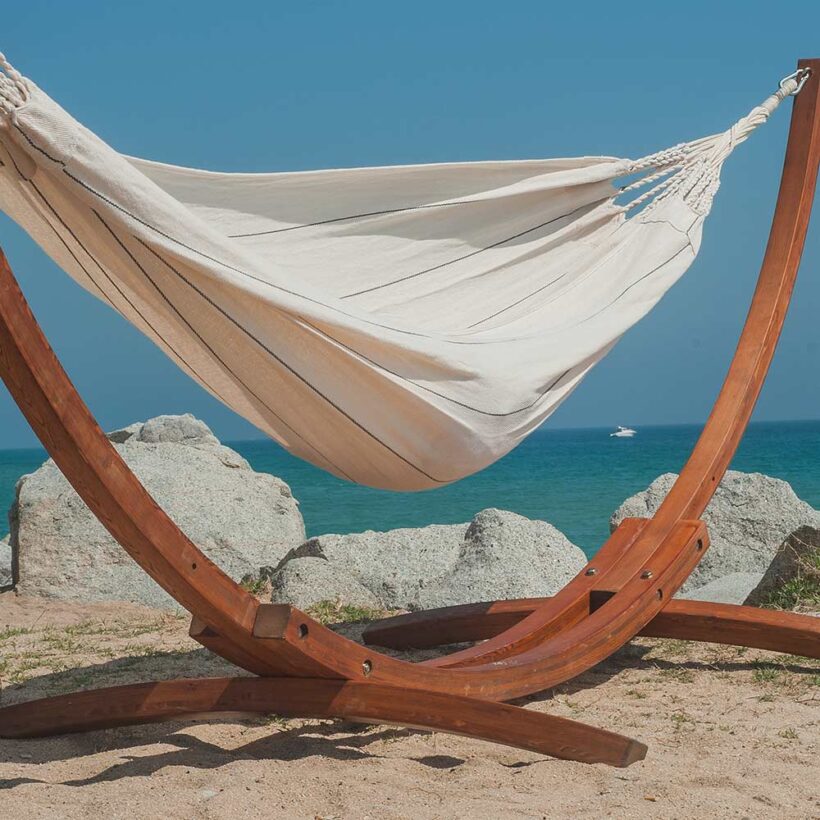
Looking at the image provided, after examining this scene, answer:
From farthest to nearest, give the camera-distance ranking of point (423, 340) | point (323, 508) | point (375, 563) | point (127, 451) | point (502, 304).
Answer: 1. point (323, 508)
2. point (127, 451)
3. point (375, 563)
4. point (502, 304)
5. point (423, 340)

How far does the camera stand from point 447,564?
5.28m

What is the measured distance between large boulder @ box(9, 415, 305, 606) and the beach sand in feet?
5.08

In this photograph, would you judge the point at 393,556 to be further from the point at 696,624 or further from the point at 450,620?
the point at 696,624

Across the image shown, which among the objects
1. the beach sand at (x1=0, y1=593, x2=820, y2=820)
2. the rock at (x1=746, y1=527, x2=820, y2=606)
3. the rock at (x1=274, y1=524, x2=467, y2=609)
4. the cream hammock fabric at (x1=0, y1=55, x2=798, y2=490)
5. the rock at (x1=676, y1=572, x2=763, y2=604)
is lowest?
the beach sand at (x1=0, y1=593, x2=820, y2=820)

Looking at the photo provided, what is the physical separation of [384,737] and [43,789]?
82 centimetres

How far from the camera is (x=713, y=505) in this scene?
220 inches

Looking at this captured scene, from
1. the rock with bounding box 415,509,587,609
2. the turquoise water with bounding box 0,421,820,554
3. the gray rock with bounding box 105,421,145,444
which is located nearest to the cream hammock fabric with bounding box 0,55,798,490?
the rock with bounding box 415,509,587,609

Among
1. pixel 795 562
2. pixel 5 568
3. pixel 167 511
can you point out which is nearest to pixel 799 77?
pixel 795 562

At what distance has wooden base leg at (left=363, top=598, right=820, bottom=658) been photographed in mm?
3396

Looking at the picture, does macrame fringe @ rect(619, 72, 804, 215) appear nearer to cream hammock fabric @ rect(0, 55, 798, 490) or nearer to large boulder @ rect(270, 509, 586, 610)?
cream hammock fabric @ rect(0, 55, 798, 490)

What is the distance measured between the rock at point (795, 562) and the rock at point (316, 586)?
1614 mm

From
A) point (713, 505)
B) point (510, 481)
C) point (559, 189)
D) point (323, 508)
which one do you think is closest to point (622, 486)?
point (510, 481)

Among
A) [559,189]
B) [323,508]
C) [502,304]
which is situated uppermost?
[559,189]

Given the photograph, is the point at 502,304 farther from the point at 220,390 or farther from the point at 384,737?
the point at 384,737
